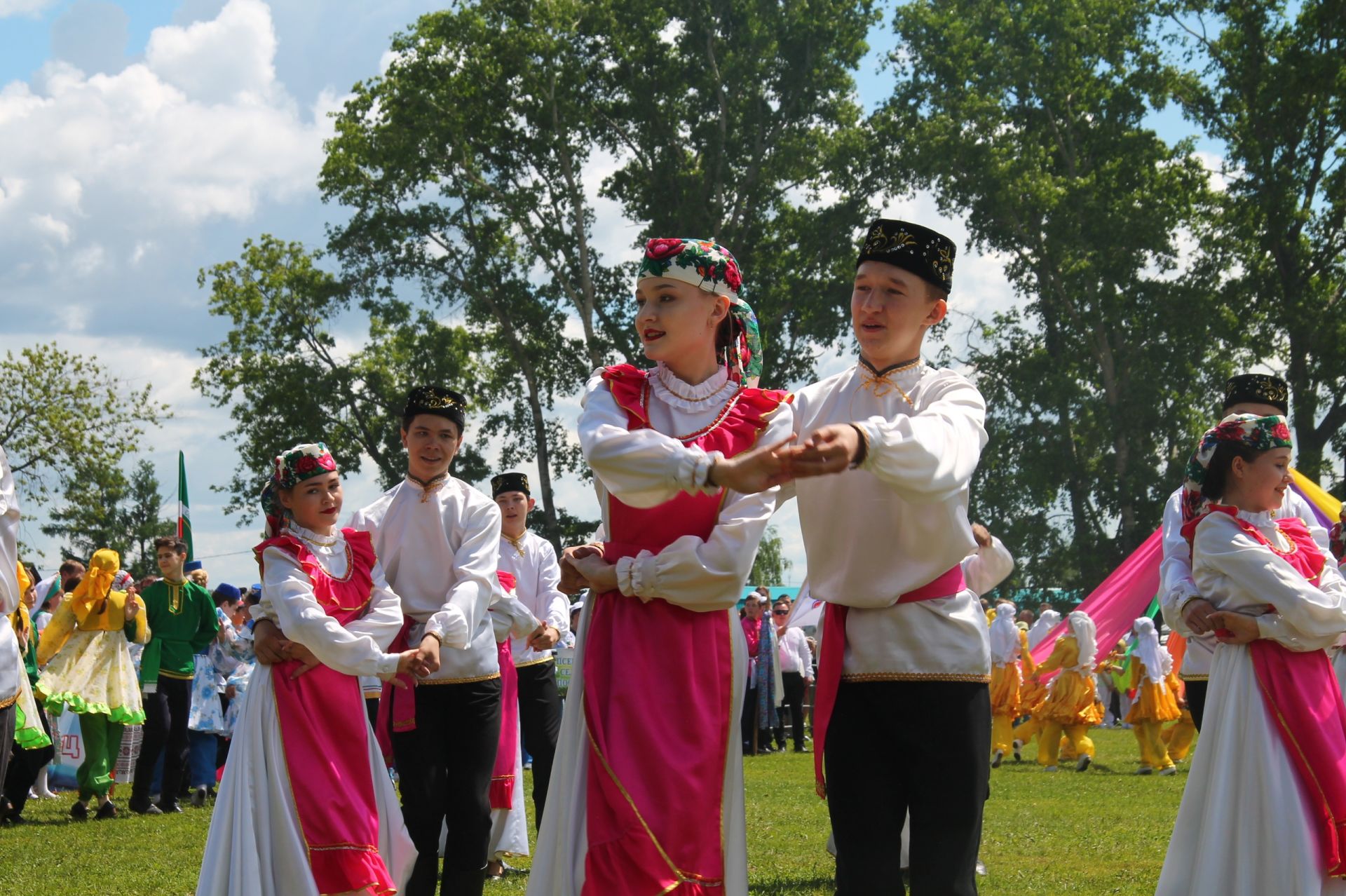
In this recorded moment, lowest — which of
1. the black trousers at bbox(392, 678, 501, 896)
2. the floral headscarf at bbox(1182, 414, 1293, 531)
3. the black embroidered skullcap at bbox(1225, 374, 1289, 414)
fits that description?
the black trousers at bbox(392, 678, 501, 896)

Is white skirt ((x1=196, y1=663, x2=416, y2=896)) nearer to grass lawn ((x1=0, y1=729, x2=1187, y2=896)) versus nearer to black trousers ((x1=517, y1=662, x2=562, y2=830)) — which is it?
grass lawn ((x1=0, y1=729, x2=1187, y2=896))

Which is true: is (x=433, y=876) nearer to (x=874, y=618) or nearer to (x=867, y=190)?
(x=874, y=618)

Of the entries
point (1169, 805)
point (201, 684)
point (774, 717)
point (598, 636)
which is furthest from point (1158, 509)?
point (598, 636)

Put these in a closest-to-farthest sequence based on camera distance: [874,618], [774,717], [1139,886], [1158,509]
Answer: [874,618] → [1139,886] → [774,717] → [1158,509]

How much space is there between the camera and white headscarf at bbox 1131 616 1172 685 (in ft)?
54.0

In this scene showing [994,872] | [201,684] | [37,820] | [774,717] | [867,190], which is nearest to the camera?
[994,872]

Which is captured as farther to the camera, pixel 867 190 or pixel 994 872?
pixel 867 190

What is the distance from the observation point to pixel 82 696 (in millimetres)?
12125

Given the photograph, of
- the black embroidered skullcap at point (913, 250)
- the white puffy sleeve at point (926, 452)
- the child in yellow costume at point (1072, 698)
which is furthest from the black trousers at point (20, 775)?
the child in yellow costume at point (1072, 698)

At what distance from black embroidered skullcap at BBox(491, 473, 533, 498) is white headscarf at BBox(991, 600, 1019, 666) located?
399 inches

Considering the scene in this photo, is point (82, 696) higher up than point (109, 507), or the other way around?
point (109, 507)

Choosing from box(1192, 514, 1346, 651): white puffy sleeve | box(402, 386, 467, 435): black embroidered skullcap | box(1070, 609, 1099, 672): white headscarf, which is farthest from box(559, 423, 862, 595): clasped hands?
box(1070, 609, 1099, 672): white headscarf

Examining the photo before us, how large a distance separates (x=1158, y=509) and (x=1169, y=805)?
2358 cm

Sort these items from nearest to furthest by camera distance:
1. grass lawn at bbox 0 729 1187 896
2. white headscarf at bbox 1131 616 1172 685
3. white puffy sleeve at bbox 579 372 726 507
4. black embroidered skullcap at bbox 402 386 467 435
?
white puffy sleeve at bbox 579 372 726 507 < black embroidered skullcap at bbox 402 386 467 435 < grass lawn at bbox 0 729 1187 896 < white headscarf at bbox 1131 616 1172 685
